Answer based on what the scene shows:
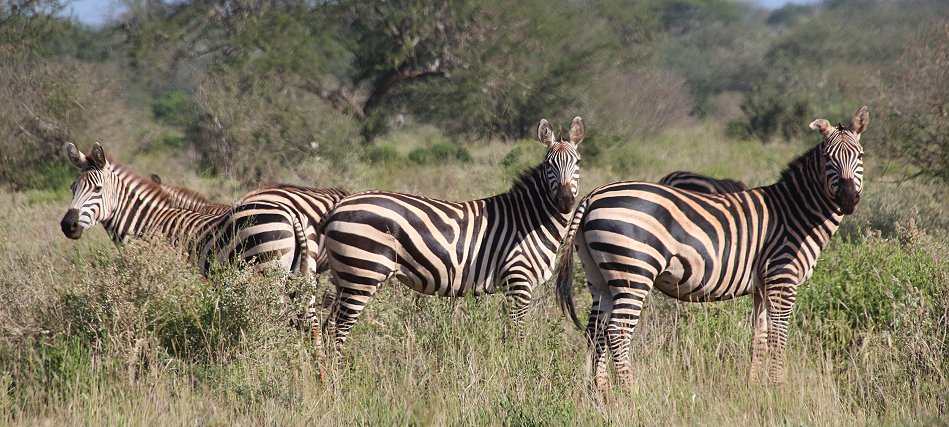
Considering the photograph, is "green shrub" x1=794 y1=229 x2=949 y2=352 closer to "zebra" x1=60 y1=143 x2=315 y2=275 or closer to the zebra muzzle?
the zebra muzzle

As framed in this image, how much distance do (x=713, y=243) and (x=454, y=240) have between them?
60.4 inches

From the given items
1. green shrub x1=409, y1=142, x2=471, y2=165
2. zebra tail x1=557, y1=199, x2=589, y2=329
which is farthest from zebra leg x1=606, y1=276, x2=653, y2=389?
green shrub x1=409, y1=142, x2=471, y2=165

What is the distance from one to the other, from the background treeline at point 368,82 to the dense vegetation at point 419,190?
0.06 m

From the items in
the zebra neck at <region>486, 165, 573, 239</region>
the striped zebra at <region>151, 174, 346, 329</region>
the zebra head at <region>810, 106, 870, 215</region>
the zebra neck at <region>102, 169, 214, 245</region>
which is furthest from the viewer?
the zebra neck at <region>102, 169, 214, 245</region>

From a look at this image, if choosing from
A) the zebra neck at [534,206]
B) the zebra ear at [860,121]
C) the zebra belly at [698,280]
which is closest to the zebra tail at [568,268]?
the zebra belly at [698,280]

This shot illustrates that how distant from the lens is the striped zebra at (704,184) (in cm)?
758

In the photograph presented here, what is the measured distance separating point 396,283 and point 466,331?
4.26ft

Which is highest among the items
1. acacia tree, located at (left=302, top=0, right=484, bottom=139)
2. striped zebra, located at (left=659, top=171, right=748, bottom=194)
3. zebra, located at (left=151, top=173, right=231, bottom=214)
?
acacia tree, located at (left=302, top=0, right=484, bottom=139)

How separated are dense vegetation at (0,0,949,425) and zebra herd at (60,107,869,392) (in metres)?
0.23

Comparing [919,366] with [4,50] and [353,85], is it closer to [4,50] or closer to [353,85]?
[4,50]

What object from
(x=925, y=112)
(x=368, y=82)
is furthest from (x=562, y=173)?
(x=368, y=82)

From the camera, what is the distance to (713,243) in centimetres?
514

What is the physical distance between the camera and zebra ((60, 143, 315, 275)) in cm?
590

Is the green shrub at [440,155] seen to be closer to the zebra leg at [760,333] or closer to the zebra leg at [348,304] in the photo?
the zebra leg at [348,304]
